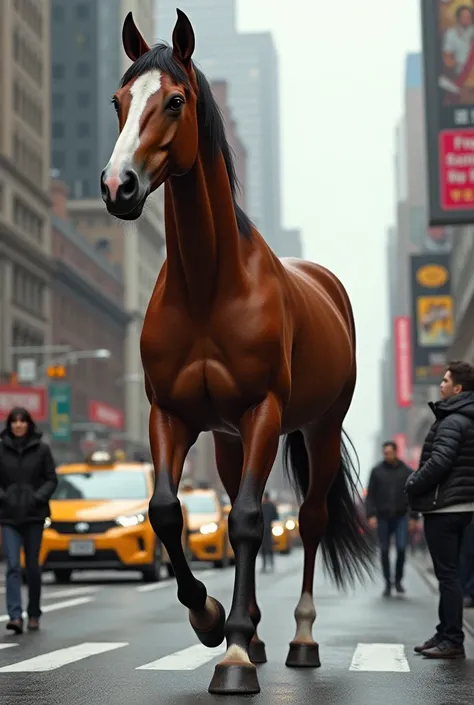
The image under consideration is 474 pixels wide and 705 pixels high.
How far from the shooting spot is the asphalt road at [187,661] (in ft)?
25.5

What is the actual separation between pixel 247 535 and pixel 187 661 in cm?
245

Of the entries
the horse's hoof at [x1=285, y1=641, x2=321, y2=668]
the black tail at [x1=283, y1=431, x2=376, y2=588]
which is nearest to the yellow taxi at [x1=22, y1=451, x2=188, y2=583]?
the black tail at [x1=283, y1=431, x2=376, y2=588]

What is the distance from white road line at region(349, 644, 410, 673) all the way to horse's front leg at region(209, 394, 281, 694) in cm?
187

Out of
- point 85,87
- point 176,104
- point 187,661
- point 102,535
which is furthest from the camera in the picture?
point 85,87

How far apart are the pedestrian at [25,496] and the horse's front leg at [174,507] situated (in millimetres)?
5457

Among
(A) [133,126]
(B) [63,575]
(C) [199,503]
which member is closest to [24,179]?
(C) [199,503]

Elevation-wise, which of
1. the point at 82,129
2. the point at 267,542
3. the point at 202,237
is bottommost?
the point at 267,542

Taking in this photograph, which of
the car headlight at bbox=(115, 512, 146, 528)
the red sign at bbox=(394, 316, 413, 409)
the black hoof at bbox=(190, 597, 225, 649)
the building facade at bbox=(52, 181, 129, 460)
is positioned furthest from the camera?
the red sign at bbox=(394, 316, 413, 409)

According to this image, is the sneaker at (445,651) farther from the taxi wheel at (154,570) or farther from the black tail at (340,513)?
the taxi wheel at (154,570)

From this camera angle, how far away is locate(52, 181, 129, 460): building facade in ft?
313

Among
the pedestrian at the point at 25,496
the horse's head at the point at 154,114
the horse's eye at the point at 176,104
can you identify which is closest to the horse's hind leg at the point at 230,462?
the horse's head at the point at 154,114

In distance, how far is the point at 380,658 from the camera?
1014cm

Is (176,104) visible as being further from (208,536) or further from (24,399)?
(24,399)

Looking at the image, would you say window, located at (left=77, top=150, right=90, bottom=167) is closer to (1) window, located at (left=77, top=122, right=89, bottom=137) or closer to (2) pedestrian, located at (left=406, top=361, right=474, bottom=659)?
(1) window, located at (left=77, top=122, right=89, bottom=137)
